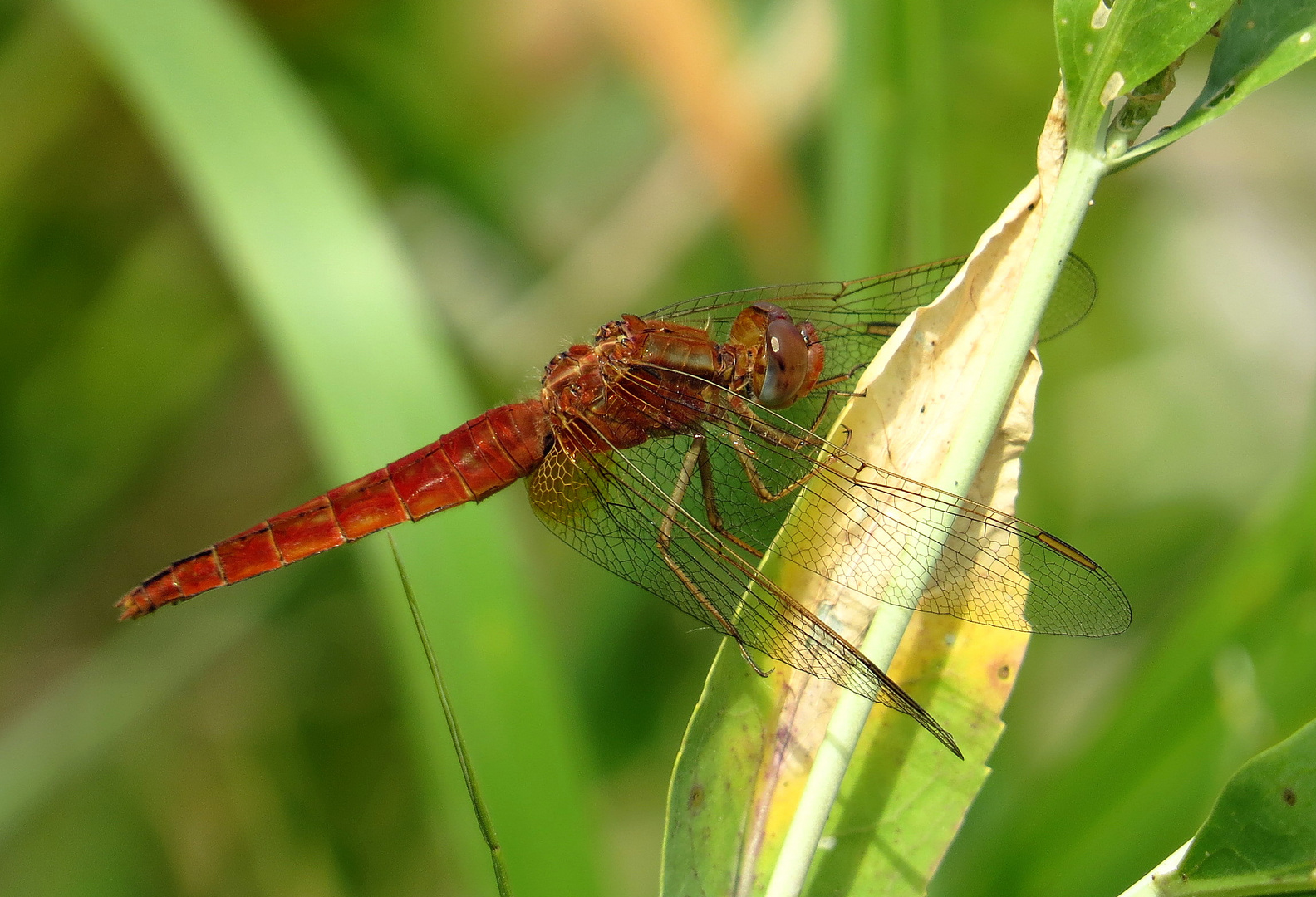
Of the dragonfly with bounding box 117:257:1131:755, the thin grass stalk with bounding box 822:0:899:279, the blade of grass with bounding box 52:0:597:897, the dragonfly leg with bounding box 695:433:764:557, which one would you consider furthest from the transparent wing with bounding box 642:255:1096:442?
the blade of grass with bounding box 52:0:597:897

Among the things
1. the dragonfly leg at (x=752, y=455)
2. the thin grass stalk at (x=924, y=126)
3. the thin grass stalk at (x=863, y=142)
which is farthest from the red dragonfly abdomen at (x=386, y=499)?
the thin grass stalk at (x=924, y=126)

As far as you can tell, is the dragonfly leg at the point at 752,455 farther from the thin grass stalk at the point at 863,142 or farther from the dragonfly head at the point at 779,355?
the thin grass stalk at the point at 863,142

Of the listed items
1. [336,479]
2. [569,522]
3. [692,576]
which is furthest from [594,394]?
[336,479]

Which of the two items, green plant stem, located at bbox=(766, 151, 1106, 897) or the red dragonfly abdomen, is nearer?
green plant stem, located at bbox=(766, 151, 1106, 897)

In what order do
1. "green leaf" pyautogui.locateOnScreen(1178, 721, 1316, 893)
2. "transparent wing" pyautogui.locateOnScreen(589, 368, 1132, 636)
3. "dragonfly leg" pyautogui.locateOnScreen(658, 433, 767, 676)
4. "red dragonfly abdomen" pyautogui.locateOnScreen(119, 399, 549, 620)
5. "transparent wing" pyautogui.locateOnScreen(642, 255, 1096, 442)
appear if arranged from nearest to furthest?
"green leaf" pyautogui.locateOnScreen(1178, 721, 1316, 893), "transparent wing" pyautogui.locateOnScreen(589, 368, 1132, 636), "dragonfly leg" pyautogui.locateOnScreen(658, 433, 767, 676), "transparent wing" pyautogui.locateOnScreen(642, 255, 1096, 442), "red dragonfly abdomen" pyautogui.locateOnScreen(119, 399, 549, 620)

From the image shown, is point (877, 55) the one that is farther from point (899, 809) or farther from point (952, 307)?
point (899, 809)

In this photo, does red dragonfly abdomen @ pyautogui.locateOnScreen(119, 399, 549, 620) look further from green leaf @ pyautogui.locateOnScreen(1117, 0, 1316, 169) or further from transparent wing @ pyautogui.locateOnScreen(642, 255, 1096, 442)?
green leaf @ pyautogui.locateOnScreen(1117, 0, 1316, 169)
